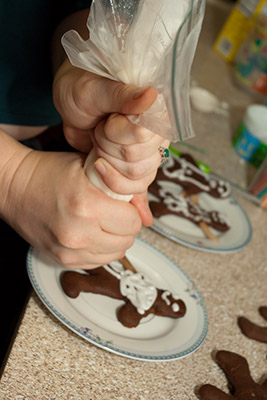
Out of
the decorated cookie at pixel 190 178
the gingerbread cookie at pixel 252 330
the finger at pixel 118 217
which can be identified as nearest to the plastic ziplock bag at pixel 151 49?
the finger at pixel 118 217

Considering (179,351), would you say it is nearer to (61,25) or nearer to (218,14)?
(61,25)

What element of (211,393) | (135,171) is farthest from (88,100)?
(211,393)

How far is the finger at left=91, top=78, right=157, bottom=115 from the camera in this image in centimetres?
39

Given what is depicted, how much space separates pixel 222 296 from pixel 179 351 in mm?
206

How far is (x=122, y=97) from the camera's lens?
0.43 meters

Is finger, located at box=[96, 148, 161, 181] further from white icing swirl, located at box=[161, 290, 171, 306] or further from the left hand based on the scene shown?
white icing swirl, located at box=[161, 290, 171, 306]

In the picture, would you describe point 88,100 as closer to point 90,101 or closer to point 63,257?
point 90,101

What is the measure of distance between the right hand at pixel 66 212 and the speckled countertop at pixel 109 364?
0.11 m

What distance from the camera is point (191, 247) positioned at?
833 millimetres

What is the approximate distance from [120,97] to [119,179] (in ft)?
0.33

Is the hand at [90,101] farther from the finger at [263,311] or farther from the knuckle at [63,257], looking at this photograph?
the finger at [263,311]

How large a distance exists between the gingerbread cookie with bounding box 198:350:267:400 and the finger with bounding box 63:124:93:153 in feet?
1.23

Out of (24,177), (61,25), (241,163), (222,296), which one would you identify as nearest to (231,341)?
(222,296)

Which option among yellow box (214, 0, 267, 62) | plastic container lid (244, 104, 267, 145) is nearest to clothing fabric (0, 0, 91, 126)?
plastic container lid (244, 104, 267, 145)
